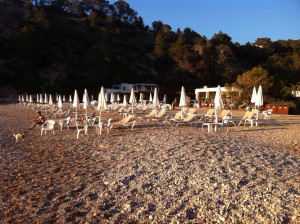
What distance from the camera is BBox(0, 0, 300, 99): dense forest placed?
3716 cm

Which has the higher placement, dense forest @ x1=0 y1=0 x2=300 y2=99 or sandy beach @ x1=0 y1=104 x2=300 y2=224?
dense forest @ x1=0 y1=0 x2=300 y2=99

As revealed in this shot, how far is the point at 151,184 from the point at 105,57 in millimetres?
40698

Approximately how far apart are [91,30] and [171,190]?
56908 millimetres

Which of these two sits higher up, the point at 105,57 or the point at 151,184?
the point at 105,57

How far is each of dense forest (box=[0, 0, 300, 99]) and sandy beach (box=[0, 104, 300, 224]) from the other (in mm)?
27769

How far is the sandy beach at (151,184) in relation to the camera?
8.16 feet

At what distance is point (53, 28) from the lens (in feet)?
158

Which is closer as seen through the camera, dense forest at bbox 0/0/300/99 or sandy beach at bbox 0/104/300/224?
sandy beach at bbox 0/104/300/224

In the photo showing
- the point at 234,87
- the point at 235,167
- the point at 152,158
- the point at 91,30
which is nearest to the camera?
the point at 235,167

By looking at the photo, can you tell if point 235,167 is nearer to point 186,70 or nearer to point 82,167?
point 82,167

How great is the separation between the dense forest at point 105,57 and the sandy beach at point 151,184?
27769mm

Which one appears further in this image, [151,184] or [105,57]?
[105,57]

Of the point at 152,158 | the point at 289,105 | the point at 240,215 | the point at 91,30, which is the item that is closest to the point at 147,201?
the point at 240,215

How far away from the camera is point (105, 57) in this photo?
137 feet
